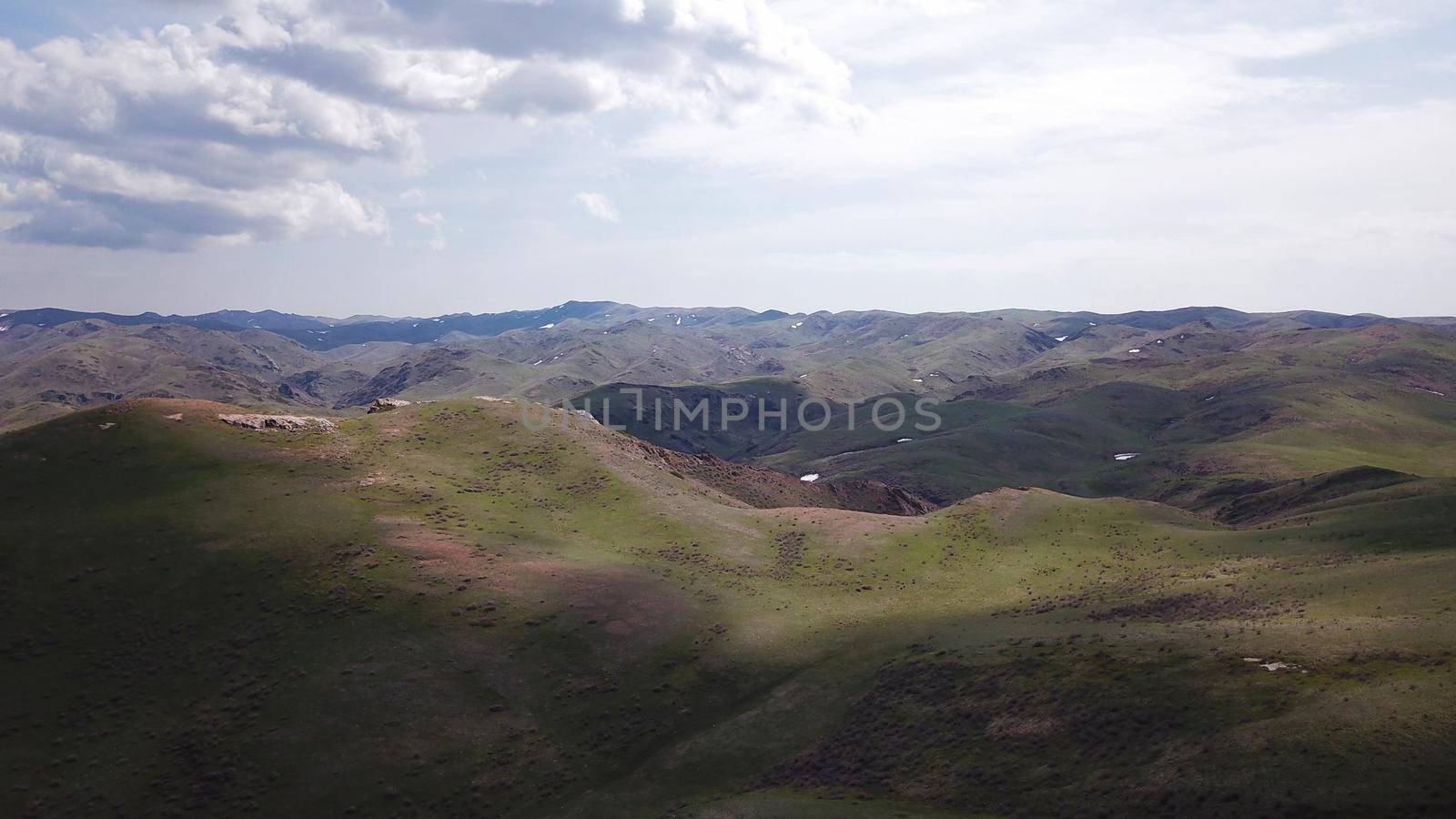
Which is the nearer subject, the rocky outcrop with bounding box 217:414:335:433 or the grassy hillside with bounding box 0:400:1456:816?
the grassy hillside with bounding box 0:400:1456:816

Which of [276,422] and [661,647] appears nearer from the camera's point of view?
[661,647]

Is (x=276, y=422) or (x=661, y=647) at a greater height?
(x=276, y=422)

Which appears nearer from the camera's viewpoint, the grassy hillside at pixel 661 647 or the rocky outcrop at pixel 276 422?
the grassy hillside at pixel 661 647

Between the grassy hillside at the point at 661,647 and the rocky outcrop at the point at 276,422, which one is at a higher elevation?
the rocky outcrop at the point at 276,422

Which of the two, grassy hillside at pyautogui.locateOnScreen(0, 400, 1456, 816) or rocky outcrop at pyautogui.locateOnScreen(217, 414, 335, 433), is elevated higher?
rocky outcrop at pyautogui.locateOnScreen(217, 414, 335, 433)

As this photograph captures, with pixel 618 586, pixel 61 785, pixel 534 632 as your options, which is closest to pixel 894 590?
pixel 618 586
